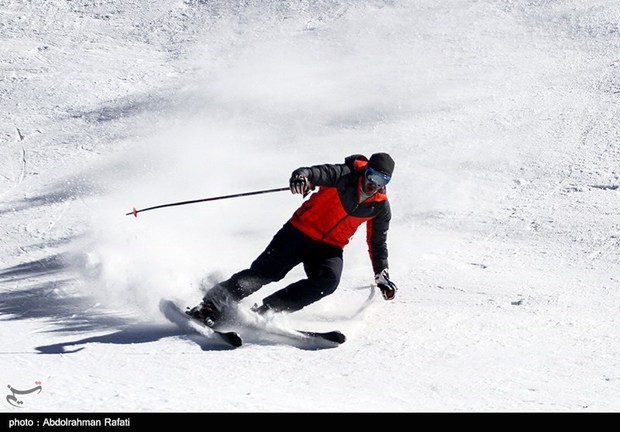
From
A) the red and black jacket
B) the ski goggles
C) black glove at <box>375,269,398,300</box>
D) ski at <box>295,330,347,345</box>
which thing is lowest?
ski at <box>295,330,347,345</box>

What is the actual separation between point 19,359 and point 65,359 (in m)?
0.26

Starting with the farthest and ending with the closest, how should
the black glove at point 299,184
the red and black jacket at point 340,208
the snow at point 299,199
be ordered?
1. the red and black jacket at point 340,208
2. the black glove at point 299,184
3. the snow at point 299,199

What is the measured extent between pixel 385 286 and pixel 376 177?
31.4 inches

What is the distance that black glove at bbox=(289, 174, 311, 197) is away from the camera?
17.2 ft

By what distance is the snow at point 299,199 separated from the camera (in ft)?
15.8

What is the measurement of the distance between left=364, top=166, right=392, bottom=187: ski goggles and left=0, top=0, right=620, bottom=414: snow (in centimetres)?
97

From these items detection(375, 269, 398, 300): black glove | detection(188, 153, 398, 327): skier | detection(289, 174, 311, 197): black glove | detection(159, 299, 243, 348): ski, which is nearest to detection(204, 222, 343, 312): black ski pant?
detection(188, 153, 398, 327): skier

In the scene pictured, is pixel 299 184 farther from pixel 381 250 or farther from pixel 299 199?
pixel 299 199

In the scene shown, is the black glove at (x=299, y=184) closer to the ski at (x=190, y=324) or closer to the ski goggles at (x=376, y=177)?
the ski goggles at (x=376, y=177)

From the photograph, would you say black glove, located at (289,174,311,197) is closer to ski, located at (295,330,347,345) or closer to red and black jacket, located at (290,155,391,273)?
red and black jacket, located at (290,155,391,273)

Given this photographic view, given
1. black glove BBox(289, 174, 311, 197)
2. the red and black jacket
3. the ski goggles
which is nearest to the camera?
black glove BBox(289, 174, 311, 197)

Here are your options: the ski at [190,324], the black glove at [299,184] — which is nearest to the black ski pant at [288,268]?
the ski at [190,324]
